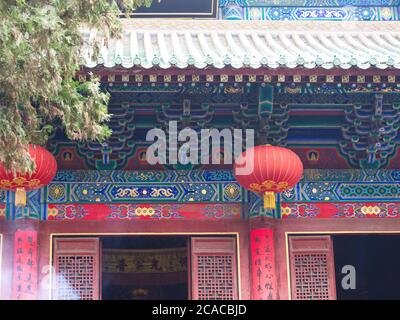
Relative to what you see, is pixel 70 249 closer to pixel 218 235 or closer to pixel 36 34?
pixel 218 235

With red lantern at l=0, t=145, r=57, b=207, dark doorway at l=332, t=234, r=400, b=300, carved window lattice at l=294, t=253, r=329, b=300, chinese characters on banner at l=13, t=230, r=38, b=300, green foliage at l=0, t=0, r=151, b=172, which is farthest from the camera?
dark doorway at l=332, t=234, r=400, b=300

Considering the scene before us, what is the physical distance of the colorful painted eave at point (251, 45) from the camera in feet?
22.7

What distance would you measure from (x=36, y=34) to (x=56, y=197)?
283cm

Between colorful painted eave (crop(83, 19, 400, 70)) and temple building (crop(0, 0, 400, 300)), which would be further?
temple building (crop(0, 0, 400, 300))

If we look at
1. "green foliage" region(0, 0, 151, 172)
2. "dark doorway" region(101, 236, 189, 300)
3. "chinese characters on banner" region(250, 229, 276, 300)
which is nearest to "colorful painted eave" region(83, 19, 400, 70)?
"green foliage" region(0, 0, 151, 172)

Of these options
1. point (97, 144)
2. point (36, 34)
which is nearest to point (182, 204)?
point (97, 144)

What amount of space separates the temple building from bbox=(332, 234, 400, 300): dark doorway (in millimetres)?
3236

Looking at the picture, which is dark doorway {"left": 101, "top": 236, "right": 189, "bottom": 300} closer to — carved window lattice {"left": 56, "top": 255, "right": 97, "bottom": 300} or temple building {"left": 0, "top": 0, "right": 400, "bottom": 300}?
temple building {"left": 0, "top": 0, "right": 400, "bottom": 300}

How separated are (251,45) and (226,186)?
1.70m

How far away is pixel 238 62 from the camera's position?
6910 mm

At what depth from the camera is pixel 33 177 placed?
23.6 ft

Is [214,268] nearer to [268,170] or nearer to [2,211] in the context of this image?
[268,170]

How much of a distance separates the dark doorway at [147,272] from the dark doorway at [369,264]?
→ 2153 millimetres

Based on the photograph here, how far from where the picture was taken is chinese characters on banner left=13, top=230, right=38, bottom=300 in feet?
24.2
